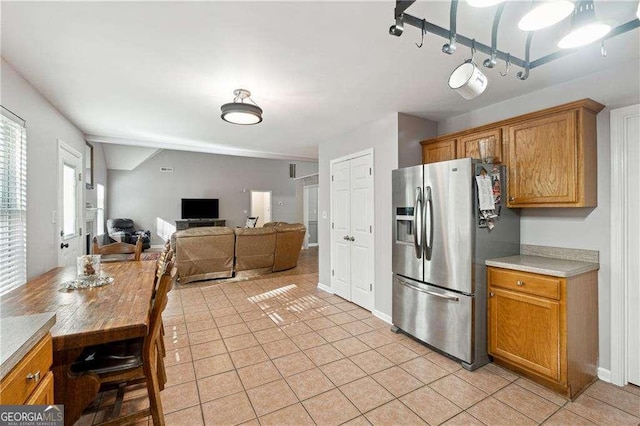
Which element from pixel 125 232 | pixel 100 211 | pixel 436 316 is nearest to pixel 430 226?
pixel 436 316

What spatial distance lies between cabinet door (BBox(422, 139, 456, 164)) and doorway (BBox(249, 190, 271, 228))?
7.93 meters

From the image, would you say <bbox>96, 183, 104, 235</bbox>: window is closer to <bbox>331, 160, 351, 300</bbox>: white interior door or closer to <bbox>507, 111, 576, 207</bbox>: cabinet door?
<bbox>331, 160, 351, 300</bbox>: white interior door

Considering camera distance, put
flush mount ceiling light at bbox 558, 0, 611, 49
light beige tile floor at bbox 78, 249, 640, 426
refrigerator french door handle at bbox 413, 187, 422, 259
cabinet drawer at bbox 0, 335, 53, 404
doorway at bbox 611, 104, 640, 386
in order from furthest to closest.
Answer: refrigerator french door handle at bbox 413, 187, 422, 259 → doorway at bbox 611, 104, 640, 386 → light beige tile floor at bbox 78, 249, 640, 426 → flush mount ceiling light at bbox 558, 0, 611, 49 → cabinet drawer at bbox 0, 335, 53, 404

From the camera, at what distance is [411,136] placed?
3.37 metres

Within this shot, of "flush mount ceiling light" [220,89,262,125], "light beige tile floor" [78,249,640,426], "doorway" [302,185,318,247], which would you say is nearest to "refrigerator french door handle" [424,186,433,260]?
"light beige tile floor" [78,249,640,426]

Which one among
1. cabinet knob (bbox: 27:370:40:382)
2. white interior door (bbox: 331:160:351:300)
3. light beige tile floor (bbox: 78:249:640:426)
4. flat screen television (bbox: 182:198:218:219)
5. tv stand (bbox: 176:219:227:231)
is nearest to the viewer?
cabinet knob (bbox: 27:370:40:382)

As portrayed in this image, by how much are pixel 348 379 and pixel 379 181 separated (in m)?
2.18

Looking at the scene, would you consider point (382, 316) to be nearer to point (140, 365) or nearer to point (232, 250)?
point (140, 365)

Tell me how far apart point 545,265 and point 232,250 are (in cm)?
460

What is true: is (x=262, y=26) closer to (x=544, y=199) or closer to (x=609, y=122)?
(x=544, y=199)

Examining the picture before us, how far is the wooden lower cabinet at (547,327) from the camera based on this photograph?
6.61ft

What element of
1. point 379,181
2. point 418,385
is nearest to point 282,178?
point 379,181

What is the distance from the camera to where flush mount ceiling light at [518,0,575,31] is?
1.10m

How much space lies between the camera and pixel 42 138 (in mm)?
2750
